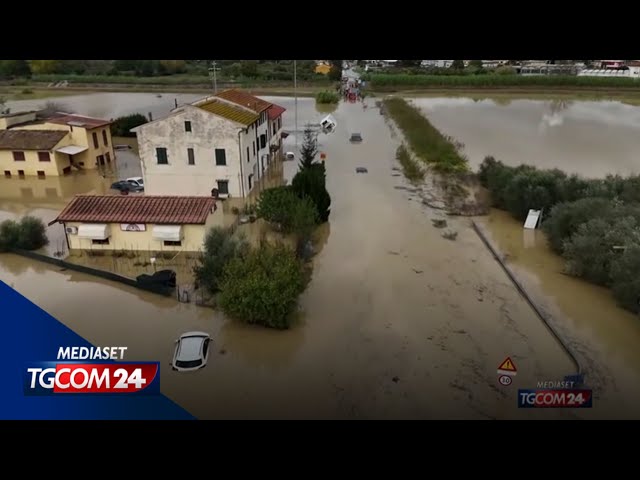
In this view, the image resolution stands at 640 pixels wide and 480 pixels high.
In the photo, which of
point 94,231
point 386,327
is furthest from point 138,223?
point 386,327

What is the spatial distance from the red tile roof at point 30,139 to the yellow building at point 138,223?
8.35 metres

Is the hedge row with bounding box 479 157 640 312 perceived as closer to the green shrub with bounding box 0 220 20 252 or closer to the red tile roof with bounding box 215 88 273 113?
the red tile roof with bounding box 215 88 273 113

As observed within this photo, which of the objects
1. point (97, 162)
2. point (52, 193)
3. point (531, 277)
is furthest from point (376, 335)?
point (97, 162)

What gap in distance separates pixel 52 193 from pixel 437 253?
13.5 m

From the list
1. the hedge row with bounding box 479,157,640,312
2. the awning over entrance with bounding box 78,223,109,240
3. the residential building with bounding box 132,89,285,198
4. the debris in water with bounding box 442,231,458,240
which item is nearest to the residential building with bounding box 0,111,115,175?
the residential building with bounding box 132,89,285,198

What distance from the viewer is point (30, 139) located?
19578 mm

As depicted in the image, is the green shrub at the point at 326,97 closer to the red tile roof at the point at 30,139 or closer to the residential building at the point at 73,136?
the residential building at the point at 73,136

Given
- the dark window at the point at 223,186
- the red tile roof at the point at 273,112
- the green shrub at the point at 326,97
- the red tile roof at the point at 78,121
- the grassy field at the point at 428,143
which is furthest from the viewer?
the green shrub at the point at 326,97

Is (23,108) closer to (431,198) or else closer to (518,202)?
(431,198)

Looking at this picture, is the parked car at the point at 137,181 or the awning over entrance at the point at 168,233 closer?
the awning over entrance at the point at 168,233

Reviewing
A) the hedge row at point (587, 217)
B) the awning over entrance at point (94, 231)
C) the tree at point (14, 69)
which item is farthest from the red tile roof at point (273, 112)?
the tree at point (14, 69)

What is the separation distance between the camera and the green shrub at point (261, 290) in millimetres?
9391

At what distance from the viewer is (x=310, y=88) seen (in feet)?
139

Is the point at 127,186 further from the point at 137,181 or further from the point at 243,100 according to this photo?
the point at 243,100
